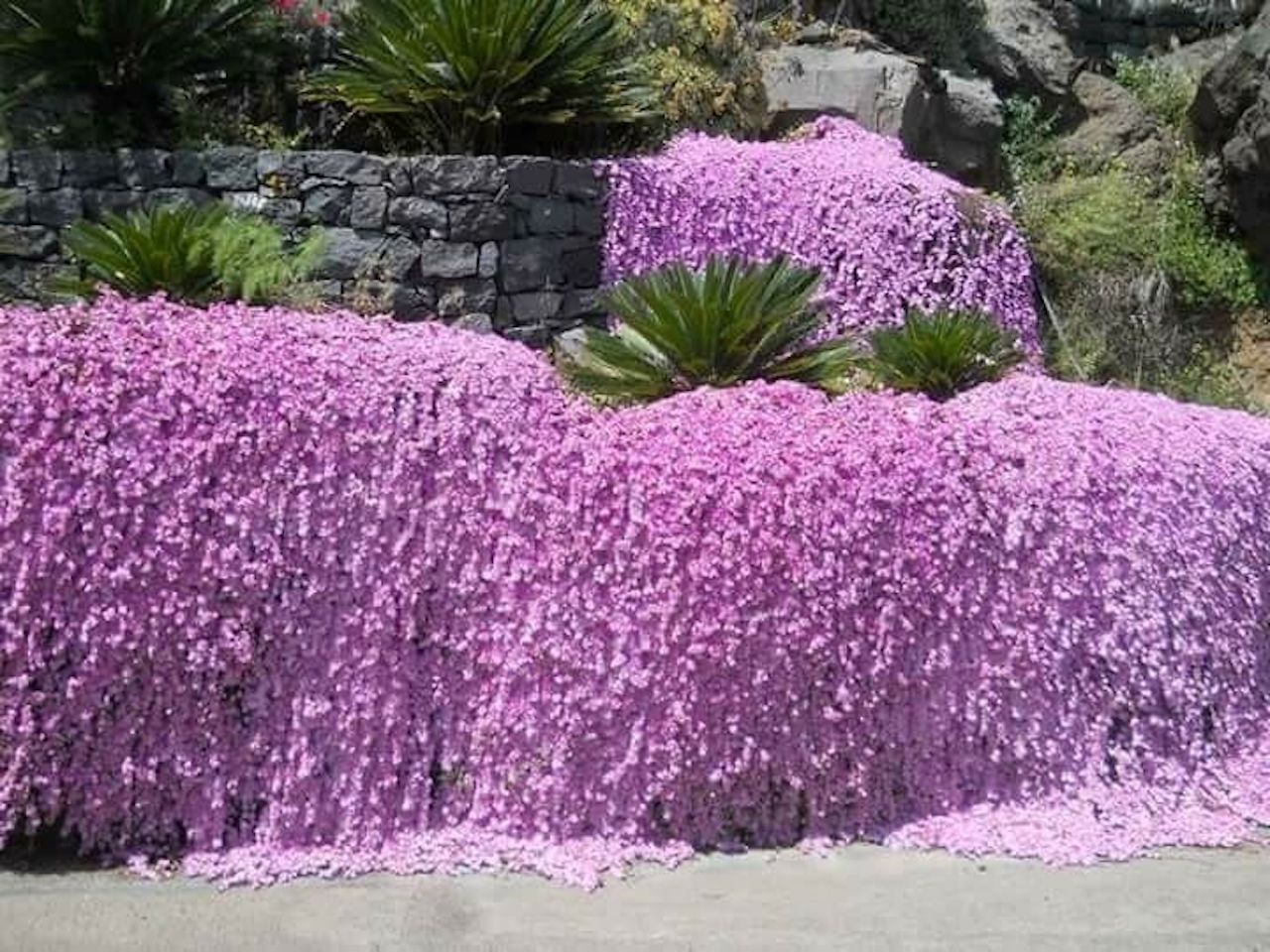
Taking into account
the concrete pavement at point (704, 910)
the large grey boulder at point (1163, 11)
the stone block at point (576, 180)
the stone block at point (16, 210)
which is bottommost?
the concrete pavement at point (704, 910)

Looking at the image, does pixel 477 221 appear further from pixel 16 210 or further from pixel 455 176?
pixel 16 210

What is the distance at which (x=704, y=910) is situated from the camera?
4090 mm

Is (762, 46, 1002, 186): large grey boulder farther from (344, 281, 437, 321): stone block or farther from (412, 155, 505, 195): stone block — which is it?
(344, 281, 437, 321): stone block

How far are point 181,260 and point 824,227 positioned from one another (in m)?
3.94

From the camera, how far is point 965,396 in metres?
5.61

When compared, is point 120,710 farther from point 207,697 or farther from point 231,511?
point 231,511

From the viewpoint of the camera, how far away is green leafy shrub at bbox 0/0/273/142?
7.71 meters

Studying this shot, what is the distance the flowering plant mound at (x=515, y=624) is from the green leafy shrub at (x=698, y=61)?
4.82 meters

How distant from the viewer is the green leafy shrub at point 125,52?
25.3ft

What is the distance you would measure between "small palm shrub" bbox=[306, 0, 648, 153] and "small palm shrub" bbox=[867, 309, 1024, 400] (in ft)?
9.00

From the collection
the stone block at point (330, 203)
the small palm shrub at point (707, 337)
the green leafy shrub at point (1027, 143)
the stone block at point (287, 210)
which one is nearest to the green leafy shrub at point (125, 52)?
the stone block at point (287, 210)

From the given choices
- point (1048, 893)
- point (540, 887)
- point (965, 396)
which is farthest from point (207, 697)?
point (965, 396)

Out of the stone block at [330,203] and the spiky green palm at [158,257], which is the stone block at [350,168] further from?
the spiky green palm at [158,257]

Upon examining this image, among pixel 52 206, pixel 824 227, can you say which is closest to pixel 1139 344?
pixel 824 227
